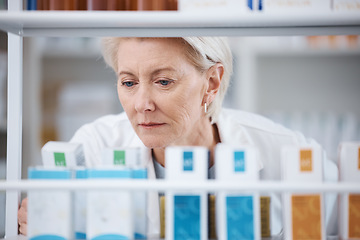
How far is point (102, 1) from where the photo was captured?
1.15 m

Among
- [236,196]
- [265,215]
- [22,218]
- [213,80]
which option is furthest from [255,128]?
[22,218]

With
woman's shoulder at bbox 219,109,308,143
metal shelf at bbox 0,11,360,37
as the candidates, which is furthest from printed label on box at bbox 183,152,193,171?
woman's shoulder at bbox 219,109,308,143

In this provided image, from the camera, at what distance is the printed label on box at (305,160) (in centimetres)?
109

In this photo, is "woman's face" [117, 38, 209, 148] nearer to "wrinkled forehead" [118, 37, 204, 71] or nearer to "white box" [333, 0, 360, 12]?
"wrinkled forehead" [118, 37, 204, 71]

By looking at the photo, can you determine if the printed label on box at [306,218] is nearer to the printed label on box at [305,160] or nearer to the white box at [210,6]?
the printed label on box at [305,160]

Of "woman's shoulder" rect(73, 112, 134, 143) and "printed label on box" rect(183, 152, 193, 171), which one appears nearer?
"printed label on box" rect(183, 152, 193, 171)

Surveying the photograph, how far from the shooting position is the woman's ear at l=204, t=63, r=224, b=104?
163cm

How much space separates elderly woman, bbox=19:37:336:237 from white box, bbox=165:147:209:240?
11.7 inches

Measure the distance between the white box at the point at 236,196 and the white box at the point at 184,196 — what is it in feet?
0.18

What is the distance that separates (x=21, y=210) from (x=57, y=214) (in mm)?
418

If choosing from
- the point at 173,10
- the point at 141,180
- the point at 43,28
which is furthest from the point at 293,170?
the point at 43,28

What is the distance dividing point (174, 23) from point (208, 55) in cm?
49

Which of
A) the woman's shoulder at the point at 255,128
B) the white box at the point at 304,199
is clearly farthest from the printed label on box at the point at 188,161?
the woman's shoulder at the point at 255,128

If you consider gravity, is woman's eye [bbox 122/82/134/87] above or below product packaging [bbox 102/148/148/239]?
above
